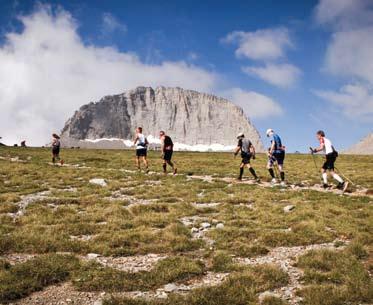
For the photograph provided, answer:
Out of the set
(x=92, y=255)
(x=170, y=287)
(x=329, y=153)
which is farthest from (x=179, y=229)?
(x=329, y=153)

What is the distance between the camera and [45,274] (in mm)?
11367

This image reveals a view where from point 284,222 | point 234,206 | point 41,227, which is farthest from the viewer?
point 234,206

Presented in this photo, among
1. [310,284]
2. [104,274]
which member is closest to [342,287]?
[310,284]

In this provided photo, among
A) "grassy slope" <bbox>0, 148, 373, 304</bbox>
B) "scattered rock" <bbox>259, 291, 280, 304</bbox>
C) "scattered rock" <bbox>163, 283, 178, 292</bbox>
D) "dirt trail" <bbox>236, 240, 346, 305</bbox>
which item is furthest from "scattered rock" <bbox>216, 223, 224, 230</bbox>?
"scattered rock" <bbox>259, 291, 280, 304</bbox>

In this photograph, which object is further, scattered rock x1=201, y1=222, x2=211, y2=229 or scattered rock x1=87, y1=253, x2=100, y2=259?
scattered rock x1=201, y1=222, x2=211, y2=229

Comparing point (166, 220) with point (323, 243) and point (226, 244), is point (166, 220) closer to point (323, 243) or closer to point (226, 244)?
point (226, 244)

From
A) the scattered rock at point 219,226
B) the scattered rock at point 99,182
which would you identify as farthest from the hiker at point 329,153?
the scattered rock at point 99,182

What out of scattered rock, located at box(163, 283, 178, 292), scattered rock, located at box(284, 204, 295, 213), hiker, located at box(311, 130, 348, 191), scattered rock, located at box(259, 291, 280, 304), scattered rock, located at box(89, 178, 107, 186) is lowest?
scattered rock, located at box(163, 283, 178, 292)

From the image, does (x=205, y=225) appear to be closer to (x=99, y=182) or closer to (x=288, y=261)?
(x=288, y=261)

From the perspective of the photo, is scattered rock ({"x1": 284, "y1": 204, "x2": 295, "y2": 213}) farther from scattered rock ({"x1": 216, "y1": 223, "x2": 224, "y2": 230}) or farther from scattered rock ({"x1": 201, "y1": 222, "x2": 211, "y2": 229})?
scattered rock ({"x1": 201, "y1": 222, "x2": 211, "y2": 229})

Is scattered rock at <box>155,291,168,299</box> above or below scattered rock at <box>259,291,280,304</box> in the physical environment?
below

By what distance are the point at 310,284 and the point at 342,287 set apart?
0.81 metres

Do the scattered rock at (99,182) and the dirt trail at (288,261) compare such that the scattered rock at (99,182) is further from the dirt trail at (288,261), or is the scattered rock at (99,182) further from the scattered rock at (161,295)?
the scattered rock at (161,295)

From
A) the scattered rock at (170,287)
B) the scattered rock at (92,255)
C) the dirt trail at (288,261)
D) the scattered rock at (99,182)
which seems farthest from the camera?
the scattered rock at (99,182)
